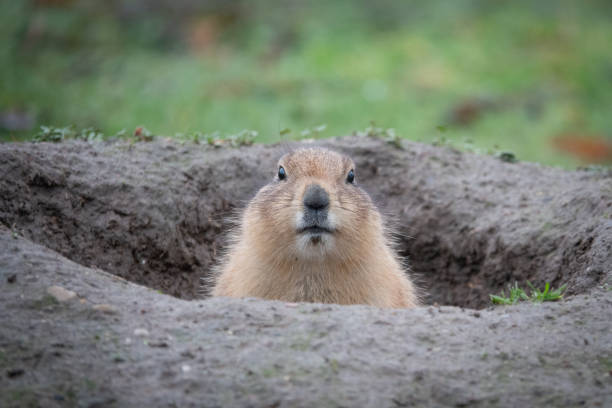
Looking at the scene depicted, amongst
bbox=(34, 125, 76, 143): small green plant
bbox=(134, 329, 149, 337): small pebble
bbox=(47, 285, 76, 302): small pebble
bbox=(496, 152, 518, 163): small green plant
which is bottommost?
bbox=(134, 329, 149, 337): small pebble

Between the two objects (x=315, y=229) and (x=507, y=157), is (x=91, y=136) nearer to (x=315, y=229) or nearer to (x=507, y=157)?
(x=315, y=229)

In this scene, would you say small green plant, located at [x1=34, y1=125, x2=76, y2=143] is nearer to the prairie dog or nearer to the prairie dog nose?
the prairie dog

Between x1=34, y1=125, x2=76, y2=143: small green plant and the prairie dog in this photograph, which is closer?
the prairie dog

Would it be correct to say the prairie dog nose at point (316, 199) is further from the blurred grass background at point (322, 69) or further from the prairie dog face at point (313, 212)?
the blurred grass background at point (322, 69)

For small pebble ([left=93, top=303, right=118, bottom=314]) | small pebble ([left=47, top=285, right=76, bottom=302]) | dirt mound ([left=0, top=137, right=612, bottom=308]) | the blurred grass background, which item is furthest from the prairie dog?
the blurred grass background

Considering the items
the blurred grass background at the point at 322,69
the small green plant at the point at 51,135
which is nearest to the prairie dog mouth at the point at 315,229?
the small green plant at the point at 51,135

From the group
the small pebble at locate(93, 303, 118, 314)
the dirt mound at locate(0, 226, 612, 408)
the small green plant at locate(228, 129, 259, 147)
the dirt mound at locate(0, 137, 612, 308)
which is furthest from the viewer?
the small green plant at locate(228, 129, 259, 147)

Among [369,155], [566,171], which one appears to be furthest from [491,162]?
[369,155]

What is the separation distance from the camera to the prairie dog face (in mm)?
4848

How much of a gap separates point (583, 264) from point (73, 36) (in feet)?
33.7

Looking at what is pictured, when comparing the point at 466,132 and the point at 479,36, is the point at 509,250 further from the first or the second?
the point at 479,36

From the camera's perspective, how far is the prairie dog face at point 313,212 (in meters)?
4.85

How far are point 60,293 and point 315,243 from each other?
5.91ft

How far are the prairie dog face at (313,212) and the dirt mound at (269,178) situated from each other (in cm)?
91
